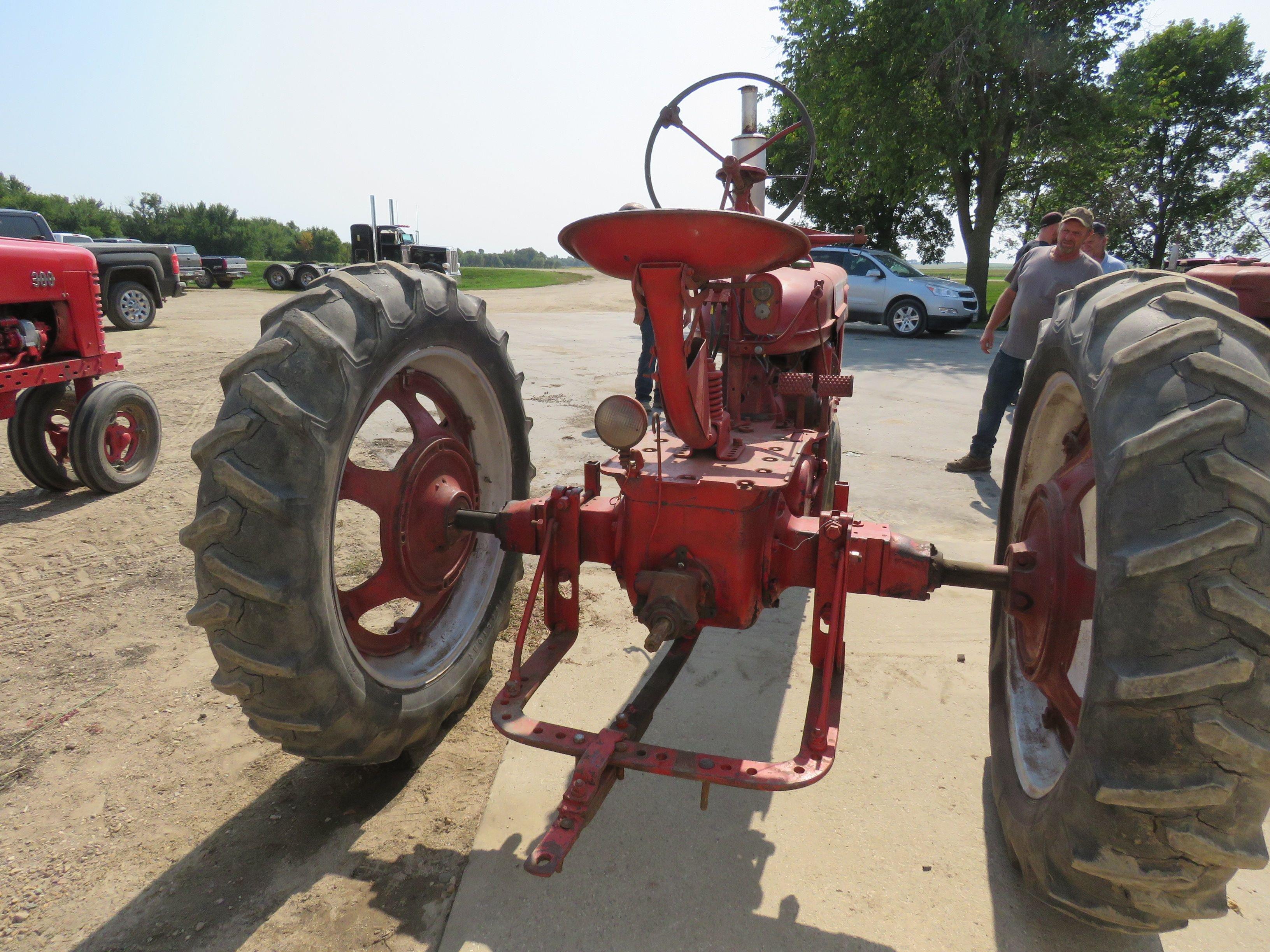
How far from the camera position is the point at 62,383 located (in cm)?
556

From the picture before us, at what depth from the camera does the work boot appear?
598cm

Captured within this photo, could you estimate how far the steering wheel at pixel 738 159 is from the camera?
10.5ft

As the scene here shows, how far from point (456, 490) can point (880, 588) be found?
147cm

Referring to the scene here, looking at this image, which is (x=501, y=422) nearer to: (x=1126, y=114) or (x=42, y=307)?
(x=42, y=307)

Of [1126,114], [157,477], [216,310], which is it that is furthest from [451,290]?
[1126,114]

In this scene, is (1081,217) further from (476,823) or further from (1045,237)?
(476,823)

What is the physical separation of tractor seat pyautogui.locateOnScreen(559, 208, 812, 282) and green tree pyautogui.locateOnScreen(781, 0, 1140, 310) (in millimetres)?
18900

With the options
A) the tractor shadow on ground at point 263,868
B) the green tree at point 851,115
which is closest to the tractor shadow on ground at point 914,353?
the green tree at point 851,115

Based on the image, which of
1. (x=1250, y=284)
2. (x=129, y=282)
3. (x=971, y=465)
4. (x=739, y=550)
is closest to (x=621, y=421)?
(x=739, y=550)

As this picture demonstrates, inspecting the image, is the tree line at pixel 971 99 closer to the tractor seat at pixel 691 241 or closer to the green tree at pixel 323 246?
the tractor seat at pixel 691 241

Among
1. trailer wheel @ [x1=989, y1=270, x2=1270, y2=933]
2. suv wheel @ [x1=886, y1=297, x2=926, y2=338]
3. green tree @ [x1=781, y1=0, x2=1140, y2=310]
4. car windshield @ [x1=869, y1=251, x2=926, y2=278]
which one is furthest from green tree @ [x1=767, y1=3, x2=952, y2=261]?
trailer wheel @ [x1=989, y1=270, x2=1270, y2=933]

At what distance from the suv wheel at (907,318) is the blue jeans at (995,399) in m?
10.2

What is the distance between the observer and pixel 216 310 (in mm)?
19406

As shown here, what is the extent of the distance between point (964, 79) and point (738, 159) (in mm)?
17666
